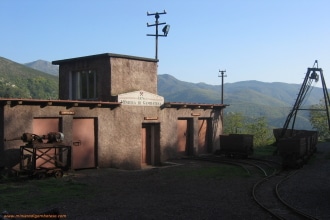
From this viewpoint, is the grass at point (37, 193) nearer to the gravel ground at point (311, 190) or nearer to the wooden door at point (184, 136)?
the gravel ground at point (311, 190)

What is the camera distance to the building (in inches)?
618

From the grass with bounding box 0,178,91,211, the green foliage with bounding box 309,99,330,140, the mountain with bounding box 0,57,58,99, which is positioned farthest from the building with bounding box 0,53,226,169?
the mountain with bounding box 0,57,58,99

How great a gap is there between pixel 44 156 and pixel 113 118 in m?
4.10

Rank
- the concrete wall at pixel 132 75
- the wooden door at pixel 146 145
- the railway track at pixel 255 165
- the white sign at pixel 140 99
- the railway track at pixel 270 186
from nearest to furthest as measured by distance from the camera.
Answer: the railway track at pixel 270 186 → the railway track at pixel 255 165 → the white sign at pixel 140 99 → the concrete wall at pixel 132 75 → the wooden door at pixel 146 145

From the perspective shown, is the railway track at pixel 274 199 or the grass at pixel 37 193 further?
the grass at pixel 37 193

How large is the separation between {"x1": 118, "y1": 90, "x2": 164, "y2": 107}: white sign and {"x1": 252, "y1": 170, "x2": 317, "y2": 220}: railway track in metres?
7.88

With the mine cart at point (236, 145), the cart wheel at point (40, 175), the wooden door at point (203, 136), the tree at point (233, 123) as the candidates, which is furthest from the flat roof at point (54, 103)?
the tree at point (233, 123)

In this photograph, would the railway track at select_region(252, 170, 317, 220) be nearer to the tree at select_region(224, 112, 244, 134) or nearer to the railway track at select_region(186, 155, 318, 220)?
the railway track at select_region(186, 155, 318, 220)

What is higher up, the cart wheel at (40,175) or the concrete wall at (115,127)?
the concrete wall at (115,127)

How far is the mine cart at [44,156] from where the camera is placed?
14523mm

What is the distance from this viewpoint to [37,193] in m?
11.9

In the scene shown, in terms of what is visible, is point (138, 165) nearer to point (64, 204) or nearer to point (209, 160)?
point (209, 160)

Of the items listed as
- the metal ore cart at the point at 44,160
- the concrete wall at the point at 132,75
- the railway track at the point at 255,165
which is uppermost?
the concrete wall at the point at 132,75

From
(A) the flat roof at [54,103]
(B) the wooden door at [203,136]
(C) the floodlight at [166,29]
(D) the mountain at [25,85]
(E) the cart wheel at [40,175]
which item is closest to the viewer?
(E) the cart wheel at [40,175]
